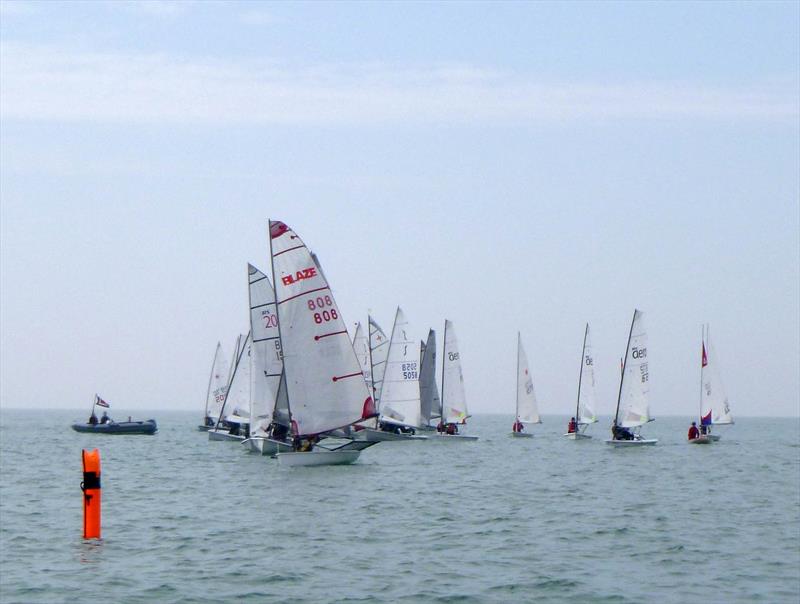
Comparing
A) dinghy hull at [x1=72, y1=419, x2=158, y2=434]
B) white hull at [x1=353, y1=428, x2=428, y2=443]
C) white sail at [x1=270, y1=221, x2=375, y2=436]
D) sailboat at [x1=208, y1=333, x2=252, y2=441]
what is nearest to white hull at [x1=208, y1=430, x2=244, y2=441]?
sailboat at [x1=208, y1=333, x2=252, y2=441]

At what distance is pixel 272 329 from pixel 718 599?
4342 centimetres

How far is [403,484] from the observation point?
43.6m

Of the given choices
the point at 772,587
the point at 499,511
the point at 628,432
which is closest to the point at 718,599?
the point at 772,587

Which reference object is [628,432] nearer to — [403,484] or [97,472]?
[403,484]

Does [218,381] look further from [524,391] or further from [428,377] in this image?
[524,391]

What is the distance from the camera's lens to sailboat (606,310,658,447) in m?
73.6

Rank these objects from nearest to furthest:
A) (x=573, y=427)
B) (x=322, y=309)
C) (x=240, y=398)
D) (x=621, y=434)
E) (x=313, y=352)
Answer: (x=322, y=309) → (x=313, y=352) → (x=621, y=434) → (x=240, y=398) → (x=573, y=427)

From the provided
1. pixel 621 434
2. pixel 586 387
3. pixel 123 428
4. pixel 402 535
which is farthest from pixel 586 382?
pixel 402 535

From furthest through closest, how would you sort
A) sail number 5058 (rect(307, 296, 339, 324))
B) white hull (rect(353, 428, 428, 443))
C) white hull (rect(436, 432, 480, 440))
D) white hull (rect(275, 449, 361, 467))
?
white hull (rect(436, 432, 480, 440))
white hull (rect(353, 428, 428, 443))
sail number 5058 (rect(307, 296, 339, 324))
white hull (rect(275, 449, 361, 467))

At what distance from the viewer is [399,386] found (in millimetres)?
79375

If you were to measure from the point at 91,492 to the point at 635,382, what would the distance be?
5385 centimetres

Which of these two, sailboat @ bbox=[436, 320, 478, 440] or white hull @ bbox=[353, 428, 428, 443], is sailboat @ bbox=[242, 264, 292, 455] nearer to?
white hull @ bbox=[353, 428, 428, 443]

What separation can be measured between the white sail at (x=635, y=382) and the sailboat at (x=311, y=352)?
29.6m

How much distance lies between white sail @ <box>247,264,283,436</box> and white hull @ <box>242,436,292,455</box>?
150cm
